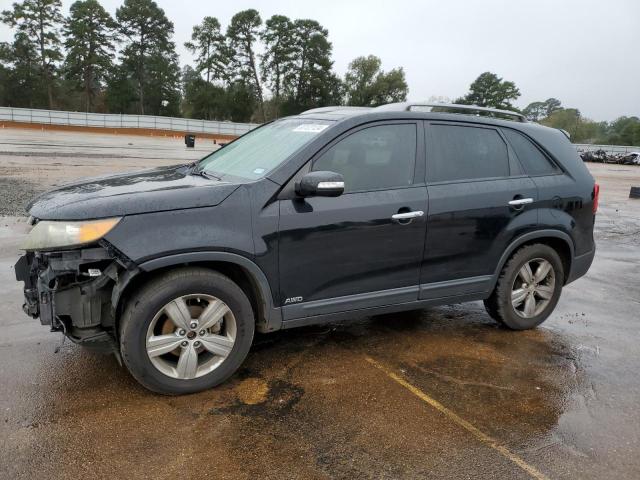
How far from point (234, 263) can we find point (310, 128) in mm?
1242

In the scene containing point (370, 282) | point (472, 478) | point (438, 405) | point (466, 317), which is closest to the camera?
point (472, 478)

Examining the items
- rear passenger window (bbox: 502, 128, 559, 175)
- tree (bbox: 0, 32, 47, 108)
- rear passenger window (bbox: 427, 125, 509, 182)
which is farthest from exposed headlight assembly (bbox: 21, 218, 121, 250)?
tree (bbox: 0, 32, 47, 108)

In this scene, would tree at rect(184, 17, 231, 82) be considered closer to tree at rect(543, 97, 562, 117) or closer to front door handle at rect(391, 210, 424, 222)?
front door handle at rect(391, 210, 424, 222)

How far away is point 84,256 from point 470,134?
10.2 ft

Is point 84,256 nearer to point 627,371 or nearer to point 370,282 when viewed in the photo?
point 370,282

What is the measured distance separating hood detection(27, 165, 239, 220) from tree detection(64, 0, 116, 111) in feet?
256

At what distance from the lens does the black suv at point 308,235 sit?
3.08m

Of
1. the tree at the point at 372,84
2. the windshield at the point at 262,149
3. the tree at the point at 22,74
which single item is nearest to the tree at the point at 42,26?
the tree at the point at 22,74

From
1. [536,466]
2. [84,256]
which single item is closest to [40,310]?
[84,256]

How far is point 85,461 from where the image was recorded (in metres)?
2.66

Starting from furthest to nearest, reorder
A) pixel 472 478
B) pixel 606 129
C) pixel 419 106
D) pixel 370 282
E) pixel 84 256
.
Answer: pixel 606 129 → pixel 419 106 → pixel 370 282 → pixel 84 256 → pixel 472 478

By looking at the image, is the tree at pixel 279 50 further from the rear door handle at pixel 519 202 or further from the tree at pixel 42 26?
the rear door handle at pixel 519 202

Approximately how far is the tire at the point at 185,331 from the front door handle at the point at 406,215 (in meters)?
1.23

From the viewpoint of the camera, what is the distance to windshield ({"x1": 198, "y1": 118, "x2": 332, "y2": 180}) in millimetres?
3672
